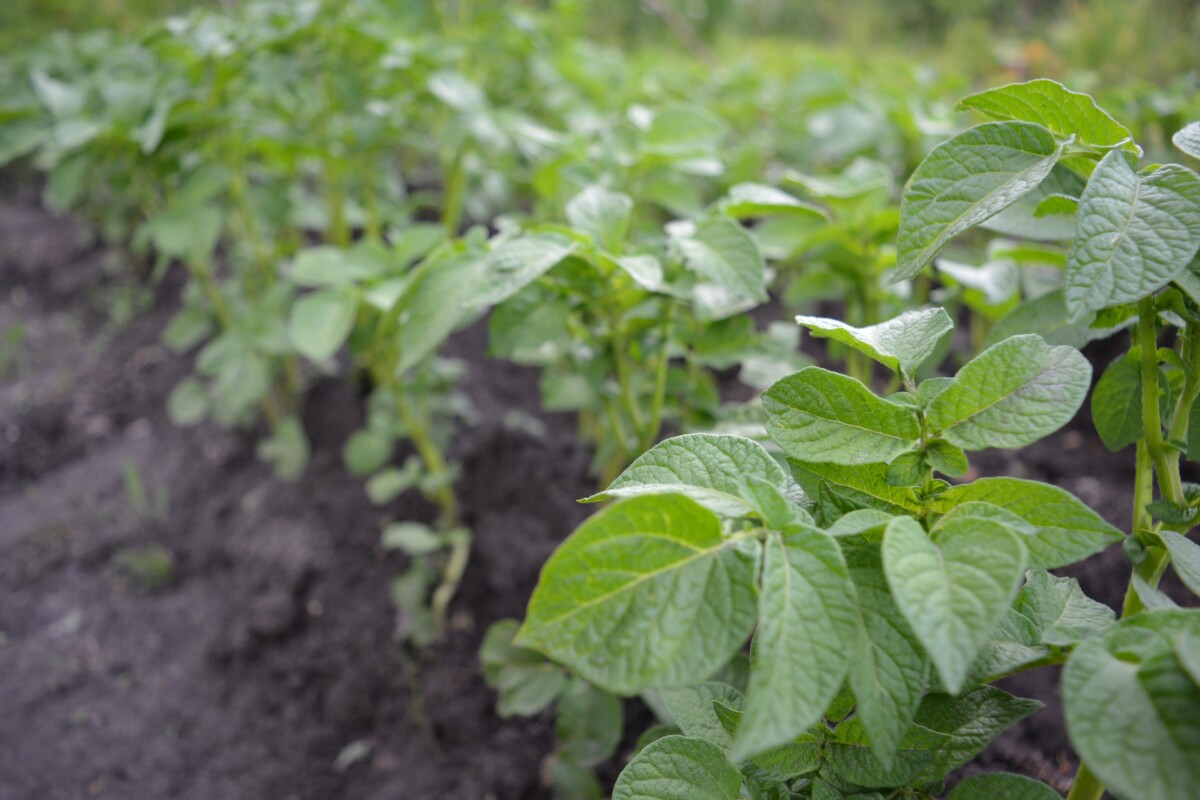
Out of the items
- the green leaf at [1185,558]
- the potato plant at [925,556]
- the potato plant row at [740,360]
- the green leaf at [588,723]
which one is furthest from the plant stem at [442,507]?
the green leaf at [1185,558]

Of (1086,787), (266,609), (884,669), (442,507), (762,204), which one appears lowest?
(266,609)

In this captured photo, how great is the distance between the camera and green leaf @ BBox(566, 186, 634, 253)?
106 centimetres

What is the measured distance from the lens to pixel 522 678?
4.16 ft

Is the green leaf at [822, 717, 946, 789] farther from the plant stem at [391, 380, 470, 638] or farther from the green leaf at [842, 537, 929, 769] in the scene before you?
the plant stem at [391, 380, 470, 638]

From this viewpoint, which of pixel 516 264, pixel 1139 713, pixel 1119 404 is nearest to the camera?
pixel 1139 713

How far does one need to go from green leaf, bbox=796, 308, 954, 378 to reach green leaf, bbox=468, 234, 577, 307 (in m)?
0.36

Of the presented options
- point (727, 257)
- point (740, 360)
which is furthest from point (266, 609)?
point (727, 257)

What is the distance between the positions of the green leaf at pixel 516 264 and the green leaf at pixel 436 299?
15 cm

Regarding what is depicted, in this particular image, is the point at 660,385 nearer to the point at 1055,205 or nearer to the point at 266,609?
the point at 1055,205

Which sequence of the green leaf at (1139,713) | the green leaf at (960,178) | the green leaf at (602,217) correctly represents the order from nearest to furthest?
the green leaf at (1139,713) → the green leaf at (960,178) → the green leaf at (602,217)

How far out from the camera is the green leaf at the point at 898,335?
2.18 ft

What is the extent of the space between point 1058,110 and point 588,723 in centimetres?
102

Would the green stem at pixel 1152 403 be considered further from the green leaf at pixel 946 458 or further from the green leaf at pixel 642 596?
the green leaf at pixel 642 596

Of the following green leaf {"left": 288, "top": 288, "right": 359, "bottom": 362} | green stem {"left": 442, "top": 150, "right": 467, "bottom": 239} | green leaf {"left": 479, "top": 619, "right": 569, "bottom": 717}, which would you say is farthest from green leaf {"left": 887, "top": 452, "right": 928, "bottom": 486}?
green stem {"left": 442, "top": 150, "right": 467, "bottom": 239}
